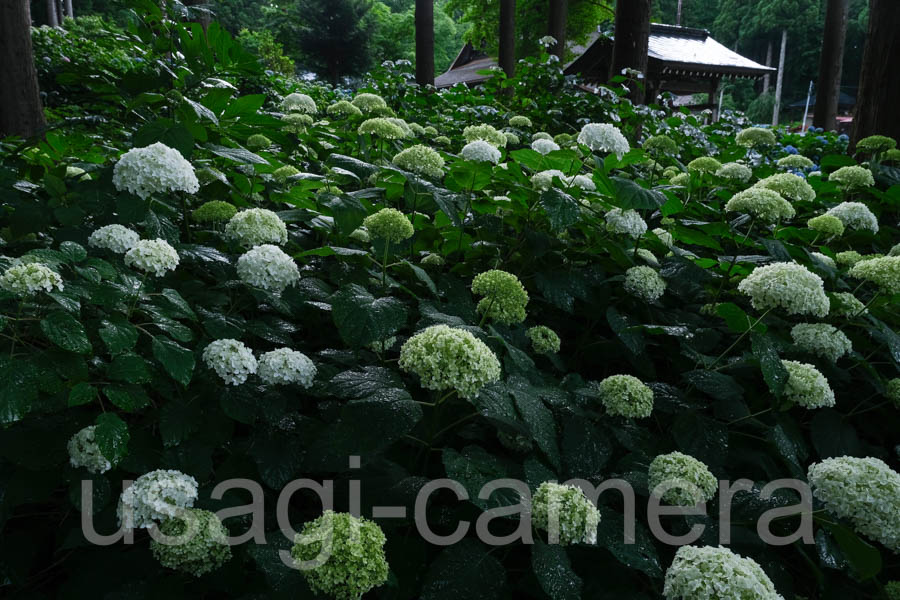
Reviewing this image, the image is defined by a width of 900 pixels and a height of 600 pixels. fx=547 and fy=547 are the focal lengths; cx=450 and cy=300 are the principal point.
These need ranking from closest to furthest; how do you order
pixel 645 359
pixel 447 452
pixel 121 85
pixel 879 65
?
pixel 447 452 → pixel 645 359 → pixel 121 85 → pixel 879 65

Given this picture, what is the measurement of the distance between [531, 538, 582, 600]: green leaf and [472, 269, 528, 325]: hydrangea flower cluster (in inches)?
27.8


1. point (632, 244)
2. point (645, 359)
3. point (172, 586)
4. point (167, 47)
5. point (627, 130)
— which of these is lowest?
point (172, 586)

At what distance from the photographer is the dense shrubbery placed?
125 centimetres

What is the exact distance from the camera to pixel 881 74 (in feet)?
14.6

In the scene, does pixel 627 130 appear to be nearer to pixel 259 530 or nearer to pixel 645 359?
pixel 645 359

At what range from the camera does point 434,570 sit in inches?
48.0

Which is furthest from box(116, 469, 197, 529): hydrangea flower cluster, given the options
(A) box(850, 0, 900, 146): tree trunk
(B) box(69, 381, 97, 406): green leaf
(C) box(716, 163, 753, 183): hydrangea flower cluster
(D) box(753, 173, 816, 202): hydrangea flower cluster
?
(A) box(850, 0, 900, 146): tree trunk

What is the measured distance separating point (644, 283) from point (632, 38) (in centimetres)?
524

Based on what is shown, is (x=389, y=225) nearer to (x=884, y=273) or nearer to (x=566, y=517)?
(x=566, y=517)

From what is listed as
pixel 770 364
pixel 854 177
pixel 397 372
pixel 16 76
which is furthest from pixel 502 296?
pixel 16 76

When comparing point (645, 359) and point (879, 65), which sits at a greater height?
point (879, 65)

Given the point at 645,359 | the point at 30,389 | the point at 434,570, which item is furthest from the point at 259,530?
the point at 645,359

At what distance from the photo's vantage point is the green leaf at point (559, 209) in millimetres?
1927

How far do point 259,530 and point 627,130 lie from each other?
490 cm
